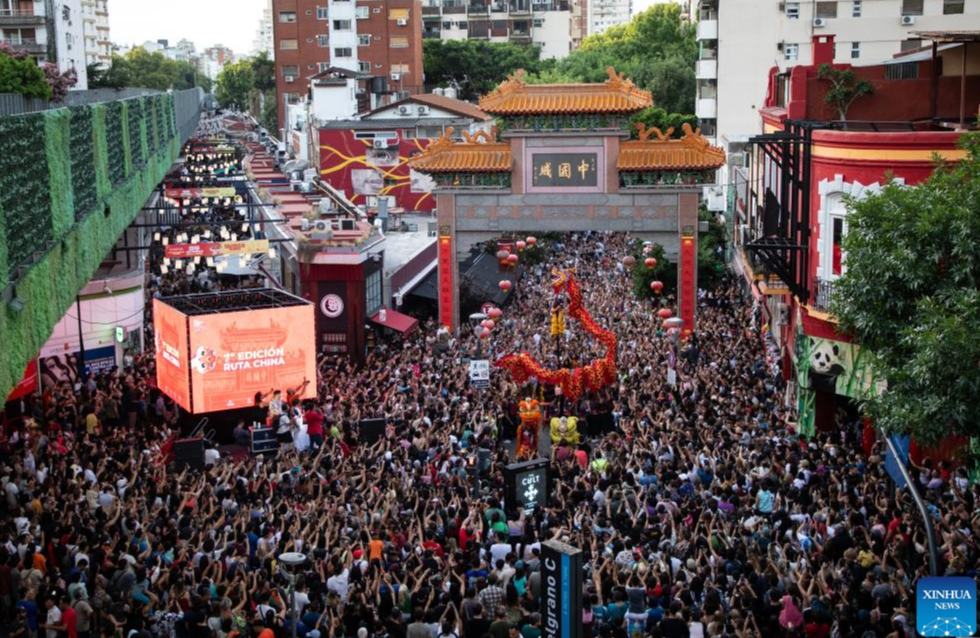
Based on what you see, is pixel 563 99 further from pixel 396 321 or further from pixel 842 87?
pixel 842 87

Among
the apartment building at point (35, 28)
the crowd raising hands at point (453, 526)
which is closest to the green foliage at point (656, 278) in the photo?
the crowd raising hands at point (453, 526)

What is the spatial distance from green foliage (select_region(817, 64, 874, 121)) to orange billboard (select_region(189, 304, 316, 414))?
13.2m

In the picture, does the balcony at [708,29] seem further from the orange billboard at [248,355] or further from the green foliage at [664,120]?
the orange billboard at [248,355]

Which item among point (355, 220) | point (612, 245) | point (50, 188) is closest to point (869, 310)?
point (50, 188)

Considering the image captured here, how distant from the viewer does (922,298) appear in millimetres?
15867

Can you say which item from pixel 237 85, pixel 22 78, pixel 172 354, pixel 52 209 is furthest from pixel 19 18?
pixel 237 85

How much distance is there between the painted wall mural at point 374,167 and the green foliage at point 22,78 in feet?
86.2

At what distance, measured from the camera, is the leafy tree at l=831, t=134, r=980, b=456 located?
14961mm

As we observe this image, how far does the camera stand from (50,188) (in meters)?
21.8

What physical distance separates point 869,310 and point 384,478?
8588 millimetres

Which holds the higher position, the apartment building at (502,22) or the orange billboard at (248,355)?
the apartment building at (502,22)

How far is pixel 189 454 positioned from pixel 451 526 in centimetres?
745

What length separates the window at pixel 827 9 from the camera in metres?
55.6

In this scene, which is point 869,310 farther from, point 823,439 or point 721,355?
point 721,355
